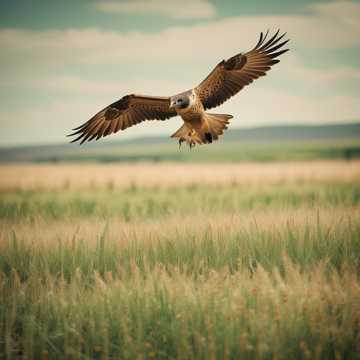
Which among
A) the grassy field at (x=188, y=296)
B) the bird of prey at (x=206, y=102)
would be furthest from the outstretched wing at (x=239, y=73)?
the grassy field at (x=188, y=296)

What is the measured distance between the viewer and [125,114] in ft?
26.4

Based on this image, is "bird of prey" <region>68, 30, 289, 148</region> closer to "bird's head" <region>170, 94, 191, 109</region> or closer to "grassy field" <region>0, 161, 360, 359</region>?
"bird's head" <region>170, 94, 191, 109</region>

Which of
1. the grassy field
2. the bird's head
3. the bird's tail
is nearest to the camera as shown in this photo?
the grassy field

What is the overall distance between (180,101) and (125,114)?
5.40ft

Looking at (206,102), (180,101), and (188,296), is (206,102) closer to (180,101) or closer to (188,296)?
Answer: (180,101)

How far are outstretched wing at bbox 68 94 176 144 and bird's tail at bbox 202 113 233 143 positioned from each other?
0.63 metres

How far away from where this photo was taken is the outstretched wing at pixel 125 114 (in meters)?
7.54

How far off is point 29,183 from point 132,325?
17130 mm

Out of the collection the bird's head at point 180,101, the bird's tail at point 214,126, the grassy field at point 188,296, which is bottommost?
the grassy field at point 188,296

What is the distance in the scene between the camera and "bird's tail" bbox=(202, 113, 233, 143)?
7.21 metres

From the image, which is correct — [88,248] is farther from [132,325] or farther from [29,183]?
[29,183]

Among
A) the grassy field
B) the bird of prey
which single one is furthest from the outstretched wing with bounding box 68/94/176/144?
the grassy field

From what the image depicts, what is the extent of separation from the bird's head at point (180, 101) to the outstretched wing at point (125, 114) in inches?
22.1

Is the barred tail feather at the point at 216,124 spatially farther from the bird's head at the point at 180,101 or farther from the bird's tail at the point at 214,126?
the bird's head at the point at 180,101
